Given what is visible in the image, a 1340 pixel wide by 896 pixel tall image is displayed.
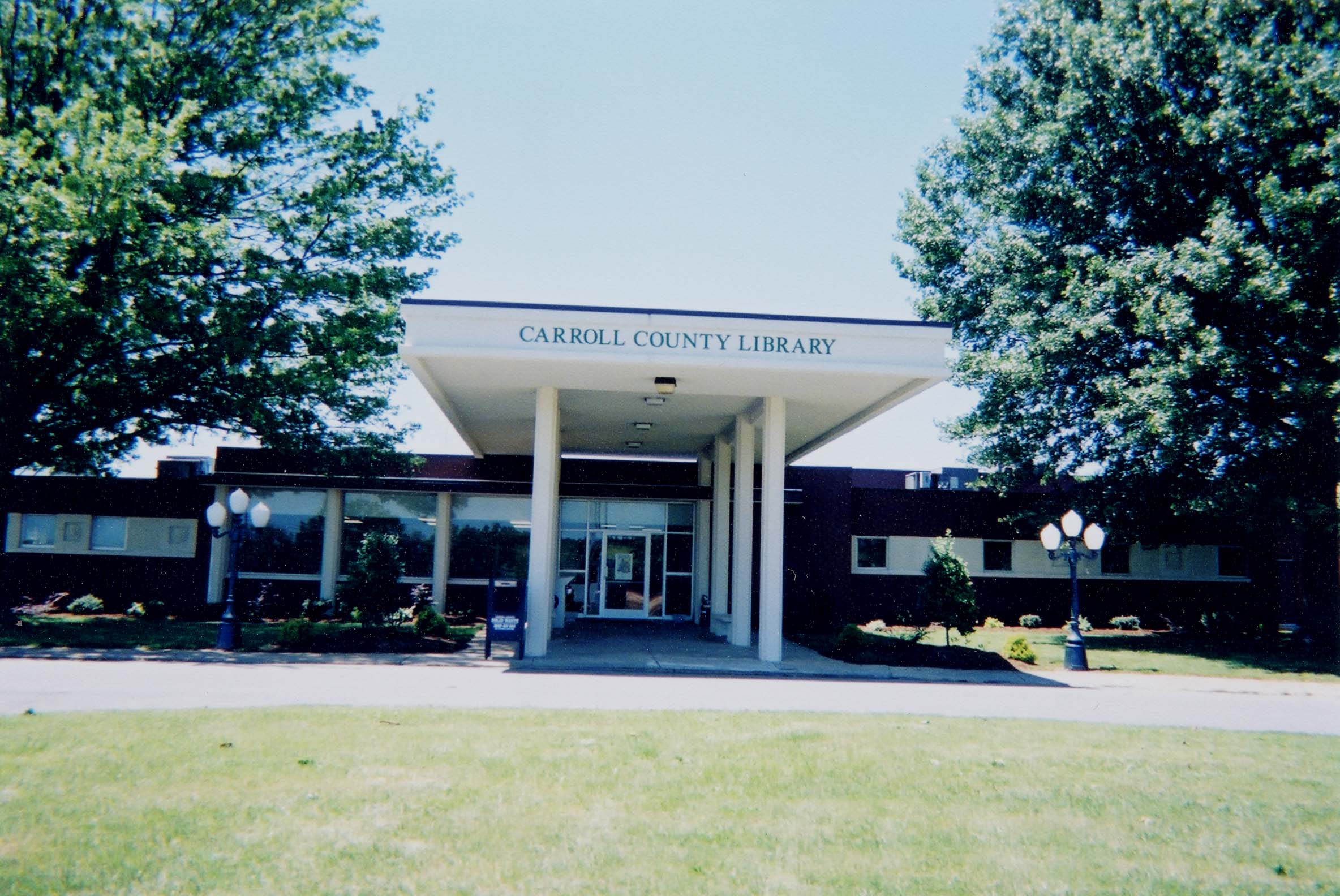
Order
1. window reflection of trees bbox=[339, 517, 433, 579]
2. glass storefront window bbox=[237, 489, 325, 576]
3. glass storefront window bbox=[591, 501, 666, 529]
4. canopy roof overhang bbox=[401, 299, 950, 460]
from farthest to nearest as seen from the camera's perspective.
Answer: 1. glass storefront window bbox=[591, 501, 666, 529]
2. window reflection of trees bbox=[339, 517, 433, 579]
3. glass storefront window bbox=[237, 489, 325, 576]
4. canopy roof overhang bbox=[401, 299, 950, 460]

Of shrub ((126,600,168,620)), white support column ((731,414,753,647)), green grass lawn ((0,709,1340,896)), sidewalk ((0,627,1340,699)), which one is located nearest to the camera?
green grass lawn ((0,709,1340,896))

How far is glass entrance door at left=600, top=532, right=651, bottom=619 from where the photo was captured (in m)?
25.3

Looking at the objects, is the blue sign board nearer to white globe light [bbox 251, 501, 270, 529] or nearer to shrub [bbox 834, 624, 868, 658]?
white globe light [bbox 251, 501, 270, 529]

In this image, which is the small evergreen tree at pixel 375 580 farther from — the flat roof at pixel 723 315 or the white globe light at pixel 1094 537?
the white globe light at pixel 1094 537

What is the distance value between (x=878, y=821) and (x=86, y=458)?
2084cm

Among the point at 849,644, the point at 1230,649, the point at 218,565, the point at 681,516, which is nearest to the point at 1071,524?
the point at 849,644

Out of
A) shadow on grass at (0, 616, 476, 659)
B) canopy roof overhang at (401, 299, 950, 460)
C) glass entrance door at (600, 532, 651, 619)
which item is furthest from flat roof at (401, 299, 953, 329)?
glass entrance door at (600, 532, 651, 619)

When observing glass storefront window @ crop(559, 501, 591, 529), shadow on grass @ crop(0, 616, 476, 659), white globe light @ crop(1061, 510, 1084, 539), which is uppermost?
glass storefront window @ crop(559, 501, 591, 529)

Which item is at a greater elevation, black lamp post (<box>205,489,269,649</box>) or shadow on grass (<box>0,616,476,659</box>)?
black lamp post (<box>205,489,269,649</box>)

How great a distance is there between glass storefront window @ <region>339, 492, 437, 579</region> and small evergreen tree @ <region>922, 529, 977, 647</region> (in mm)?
13637

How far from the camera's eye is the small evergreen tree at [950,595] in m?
16.6

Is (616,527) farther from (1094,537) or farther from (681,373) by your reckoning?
(1094,537)

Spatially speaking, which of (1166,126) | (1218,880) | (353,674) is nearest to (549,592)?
(353,674)

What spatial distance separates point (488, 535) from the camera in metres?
24.9
